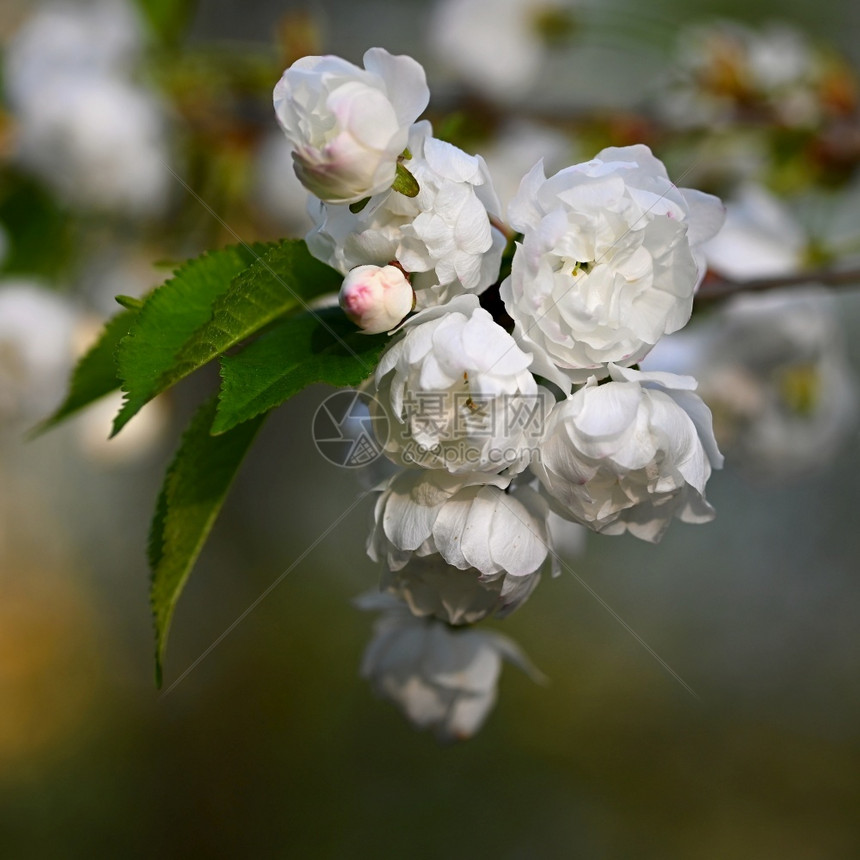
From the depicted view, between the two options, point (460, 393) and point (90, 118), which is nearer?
point (460, 393)

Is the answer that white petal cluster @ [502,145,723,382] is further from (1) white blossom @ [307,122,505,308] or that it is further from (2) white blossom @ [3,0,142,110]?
(2) white blossom @ [3,0,142,110]

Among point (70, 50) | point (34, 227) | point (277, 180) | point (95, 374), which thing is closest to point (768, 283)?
point (95, 374)

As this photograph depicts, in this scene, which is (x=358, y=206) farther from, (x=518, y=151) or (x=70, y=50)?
(x=70, y=50)

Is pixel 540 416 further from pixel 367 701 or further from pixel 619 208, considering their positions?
pixel 367 701

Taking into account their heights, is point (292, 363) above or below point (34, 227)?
above

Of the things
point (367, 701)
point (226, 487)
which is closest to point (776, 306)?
point (226, 487)

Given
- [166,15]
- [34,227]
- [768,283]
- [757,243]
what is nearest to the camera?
[768,283]

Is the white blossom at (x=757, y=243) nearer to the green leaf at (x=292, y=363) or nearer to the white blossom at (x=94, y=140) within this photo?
the green leaf at (x=292, y=363)

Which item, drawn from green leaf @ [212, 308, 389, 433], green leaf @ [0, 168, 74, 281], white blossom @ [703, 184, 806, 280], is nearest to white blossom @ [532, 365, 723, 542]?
green leaf @ [212, 308, 389, 433]
